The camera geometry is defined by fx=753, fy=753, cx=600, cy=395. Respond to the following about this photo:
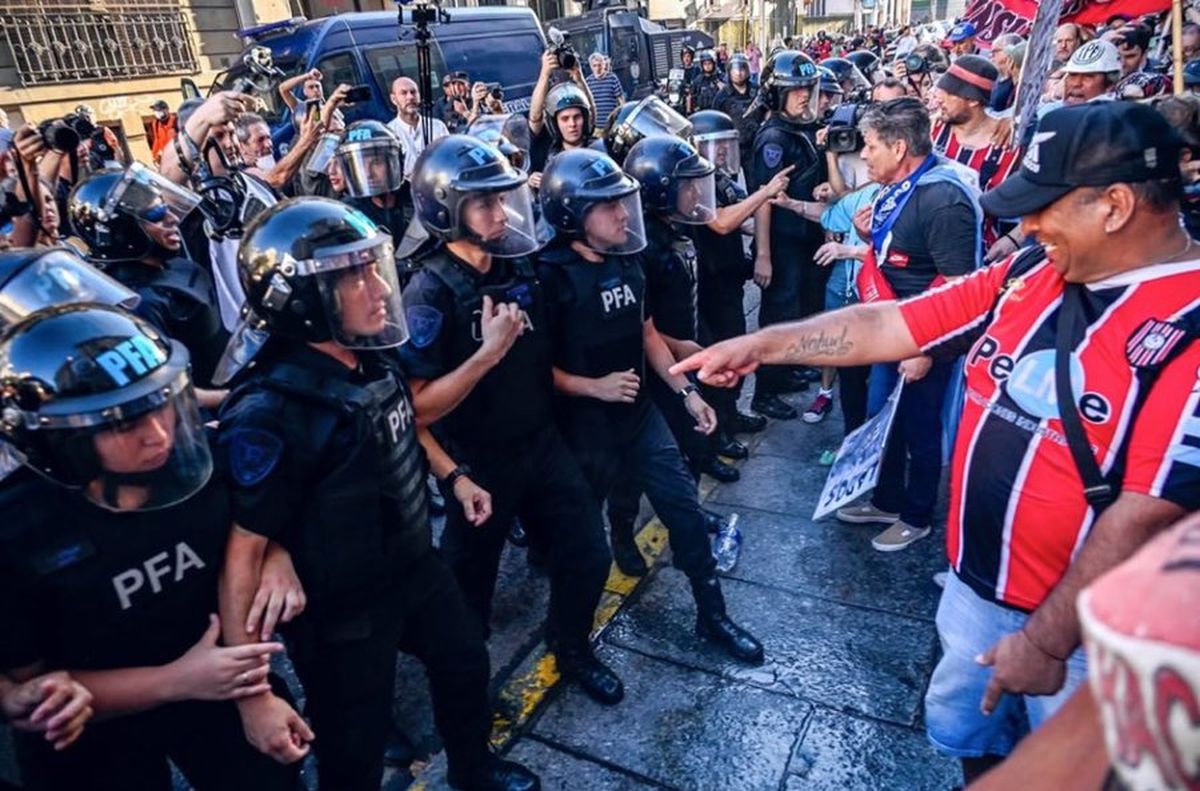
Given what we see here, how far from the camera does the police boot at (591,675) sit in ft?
10.2

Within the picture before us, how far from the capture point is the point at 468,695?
8.35 feet

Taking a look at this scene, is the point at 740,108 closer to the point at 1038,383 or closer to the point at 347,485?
the point at 1038,383

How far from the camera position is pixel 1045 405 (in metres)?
1.84

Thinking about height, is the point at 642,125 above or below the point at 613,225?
above

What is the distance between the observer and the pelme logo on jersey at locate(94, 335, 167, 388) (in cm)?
169

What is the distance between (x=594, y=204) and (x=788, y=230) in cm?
269

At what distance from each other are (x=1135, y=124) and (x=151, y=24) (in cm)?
1753

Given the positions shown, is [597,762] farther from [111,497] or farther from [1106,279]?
[1106,279]

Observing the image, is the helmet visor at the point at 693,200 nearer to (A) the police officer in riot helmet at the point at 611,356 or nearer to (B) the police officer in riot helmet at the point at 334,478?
(A) the police officer in riot helmet at the point at 611,356

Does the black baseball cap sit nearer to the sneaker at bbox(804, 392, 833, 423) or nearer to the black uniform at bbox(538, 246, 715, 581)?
the black uniform at bbox(538, 246, 715, 581)

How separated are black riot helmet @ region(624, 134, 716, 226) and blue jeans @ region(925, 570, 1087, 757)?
2.38 metres

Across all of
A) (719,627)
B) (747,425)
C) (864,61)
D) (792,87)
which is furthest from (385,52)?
(719,627)

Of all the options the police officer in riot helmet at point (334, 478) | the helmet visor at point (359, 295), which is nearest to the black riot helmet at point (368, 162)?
the police officer in riot helmet at point (334, 478)

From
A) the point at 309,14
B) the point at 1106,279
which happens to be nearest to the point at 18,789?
the point at 1106,279
